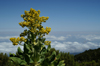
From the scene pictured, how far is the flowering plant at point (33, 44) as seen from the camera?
9438 millimetres

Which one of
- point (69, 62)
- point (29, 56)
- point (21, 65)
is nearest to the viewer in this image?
point (29, 56)

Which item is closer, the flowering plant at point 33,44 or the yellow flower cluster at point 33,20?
the flowering plant at point 33,44

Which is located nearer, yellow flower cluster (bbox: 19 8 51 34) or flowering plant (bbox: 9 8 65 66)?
flowering plant (bbox: 9 8 65 66)

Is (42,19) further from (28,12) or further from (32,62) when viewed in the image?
(32,62)

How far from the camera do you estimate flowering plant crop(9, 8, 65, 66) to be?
31.0ft

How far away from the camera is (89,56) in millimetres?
19812

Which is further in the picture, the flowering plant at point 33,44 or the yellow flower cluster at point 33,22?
the yellow flower cluster at point 33,22

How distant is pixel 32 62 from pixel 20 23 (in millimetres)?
3642

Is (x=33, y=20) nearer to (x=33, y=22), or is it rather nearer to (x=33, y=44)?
(x=33, y=22)

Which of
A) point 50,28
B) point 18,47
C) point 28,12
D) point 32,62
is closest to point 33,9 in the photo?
point 28,12

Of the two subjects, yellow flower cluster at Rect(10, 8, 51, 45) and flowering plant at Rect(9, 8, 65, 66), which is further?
yellow flower cluster at Rect(10, 8, 51, 45)

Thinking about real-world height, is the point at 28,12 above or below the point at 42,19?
above

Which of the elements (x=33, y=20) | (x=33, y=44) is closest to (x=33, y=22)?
(x=33, y=20)

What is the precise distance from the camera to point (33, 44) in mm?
9852
